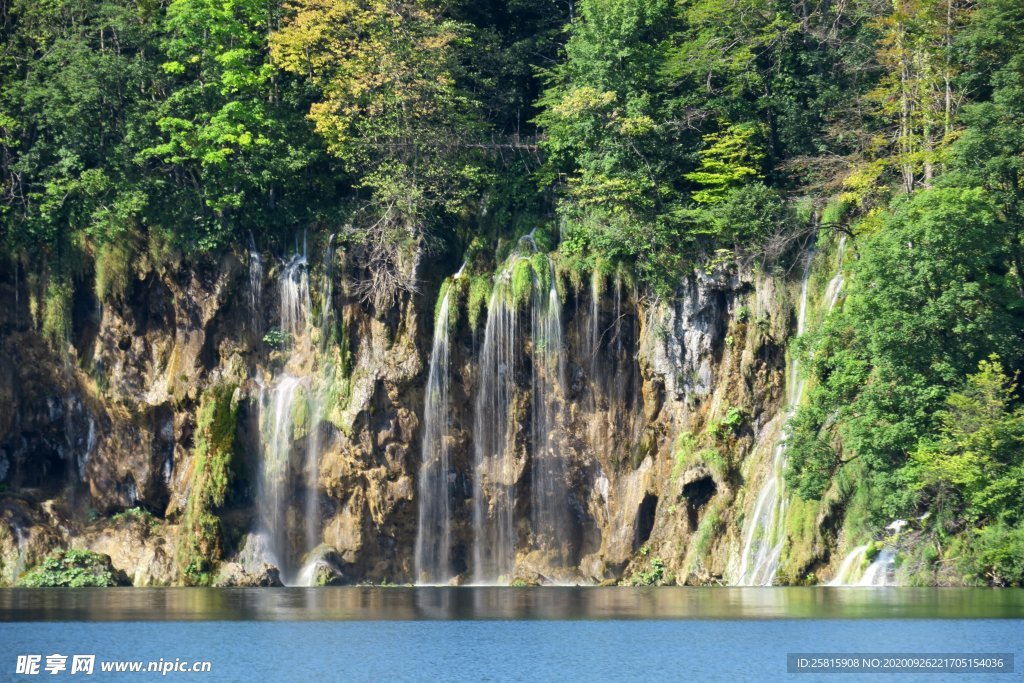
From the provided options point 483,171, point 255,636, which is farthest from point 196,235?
point 255,636

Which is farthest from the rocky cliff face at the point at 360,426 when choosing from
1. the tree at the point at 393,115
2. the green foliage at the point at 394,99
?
the green foliage at the point at 394,99

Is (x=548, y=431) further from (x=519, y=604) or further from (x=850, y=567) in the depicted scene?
(x=850, y=567)

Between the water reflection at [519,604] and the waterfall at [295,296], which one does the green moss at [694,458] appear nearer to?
the water reflection at [519,604]

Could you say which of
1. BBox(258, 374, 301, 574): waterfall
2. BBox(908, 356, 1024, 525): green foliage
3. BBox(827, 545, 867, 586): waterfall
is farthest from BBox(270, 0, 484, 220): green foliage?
BBox(908, 356, 1024, 525): green foliage

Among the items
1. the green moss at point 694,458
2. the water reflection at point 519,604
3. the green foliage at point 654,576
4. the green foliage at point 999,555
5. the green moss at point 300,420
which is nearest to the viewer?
the water reflection at point 519,604

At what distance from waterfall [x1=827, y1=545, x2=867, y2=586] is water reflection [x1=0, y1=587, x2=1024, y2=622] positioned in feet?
3.85

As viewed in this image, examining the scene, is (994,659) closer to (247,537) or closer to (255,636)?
(255,636)

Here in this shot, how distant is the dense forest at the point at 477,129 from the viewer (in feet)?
158

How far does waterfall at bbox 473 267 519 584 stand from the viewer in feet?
169

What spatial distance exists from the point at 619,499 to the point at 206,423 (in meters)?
13.2

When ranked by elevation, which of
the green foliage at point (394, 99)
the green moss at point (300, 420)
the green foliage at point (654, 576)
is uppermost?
the green foliage at point (394, 99)

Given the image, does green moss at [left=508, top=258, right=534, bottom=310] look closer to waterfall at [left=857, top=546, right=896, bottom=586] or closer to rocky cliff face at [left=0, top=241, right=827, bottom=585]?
rocky cliff face at [left=0, top=241, right=827, bottom=585]

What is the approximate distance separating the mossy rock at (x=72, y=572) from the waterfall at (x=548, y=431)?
43.4 feet

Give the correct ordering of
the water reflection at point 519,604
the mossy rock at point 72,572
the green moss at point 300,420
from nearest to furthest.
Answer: the water reflection at point 519,604
the mossy rock at point 72,572
the green moss at point 300,420
